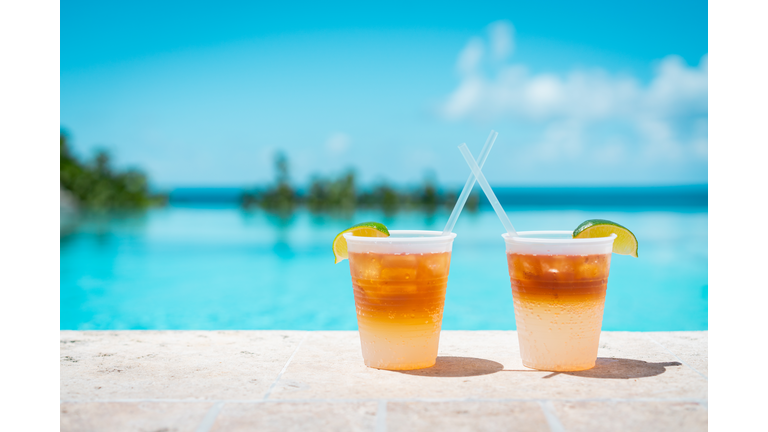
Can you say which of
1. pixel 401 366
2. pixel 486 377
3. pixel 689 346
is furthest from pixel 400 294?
pixel 689 346

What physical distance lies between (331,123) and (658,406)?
1006 inches

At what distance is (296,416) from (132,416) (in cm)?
46

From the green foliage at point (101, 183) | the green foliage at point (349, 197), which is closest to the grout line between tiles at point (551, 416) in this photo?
the green foliage at point (349, 197)

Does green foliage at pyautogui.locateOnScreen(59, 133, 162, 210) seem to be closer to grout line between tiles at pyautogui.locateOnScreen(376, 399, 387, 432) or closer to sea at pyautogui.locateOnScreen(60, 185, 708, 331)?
sea at pyautogui.locateOnScreen(60, 185, 708, 331)

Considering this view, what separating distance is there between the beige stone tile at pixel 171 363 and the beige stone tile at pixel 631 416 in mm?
916

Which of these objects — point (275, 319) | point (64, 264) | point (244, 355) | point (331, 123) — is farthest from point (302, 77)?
point (244, 355)

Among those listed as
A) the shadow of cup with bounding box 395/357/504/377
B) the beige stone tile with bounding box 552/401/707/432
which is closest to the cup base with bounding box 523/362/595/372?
the shadow of cup with bounding box 395/357/504/377

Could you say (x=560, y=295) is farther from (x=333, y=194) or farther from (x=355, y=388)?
(x=333, y=194)

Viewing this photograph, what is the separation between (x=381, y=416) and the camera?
1556mm

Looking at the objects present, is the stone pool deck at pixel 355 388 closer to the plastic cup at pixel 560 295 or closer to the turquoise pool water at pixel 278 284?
the plastic cup at pixel 560 295

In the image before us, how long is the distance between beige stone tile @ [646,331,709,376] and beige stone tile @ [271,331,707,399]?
0.05 metres

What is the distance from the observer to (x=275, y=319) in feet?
18.9

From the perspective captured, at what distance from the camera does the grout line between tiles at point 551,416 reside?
57.9 inches
